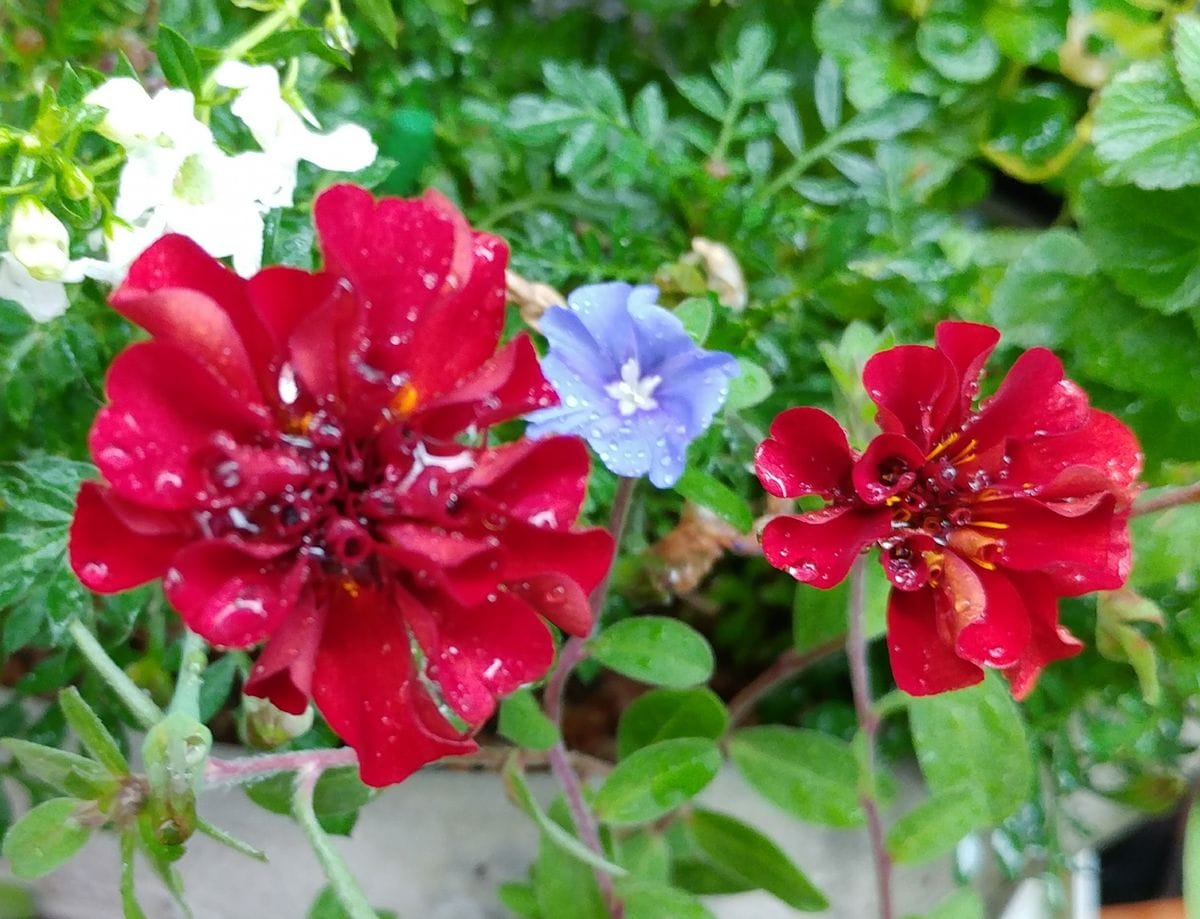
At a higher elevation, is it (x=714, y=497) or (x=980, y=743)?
(x=714, y=497)

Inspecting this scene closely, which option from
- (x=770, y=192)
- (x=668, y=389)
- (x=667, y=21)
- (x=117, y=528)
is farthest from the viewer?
(x=667, y=21)

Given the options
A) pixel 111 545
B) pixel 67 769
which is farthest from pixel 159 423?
pixel 67 769

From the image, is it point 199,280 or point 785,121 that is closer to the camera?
point 199,280

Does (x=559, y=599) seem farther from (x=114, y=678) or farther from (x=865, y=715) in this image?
(x=865, y=715)

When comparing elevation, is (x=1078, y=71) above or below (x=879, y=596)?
above

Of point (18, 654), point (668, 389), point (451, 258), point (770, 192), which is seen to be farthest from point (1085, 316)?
point (18, 654)

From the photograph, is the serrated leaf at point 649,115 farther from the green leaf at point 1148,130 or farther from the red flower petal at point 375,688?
the red flower petal at point 375,688

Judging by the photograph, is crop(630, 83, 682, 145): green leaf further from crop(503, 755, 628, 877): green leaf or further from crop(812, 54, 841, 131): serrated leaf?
crop(503, 755, 628, 877): green leaf

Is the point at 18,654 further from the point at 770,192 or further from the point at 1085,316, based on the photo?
the point at 1085,316
